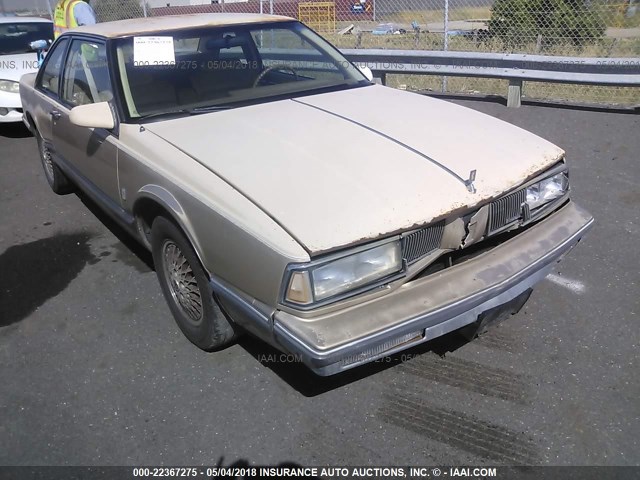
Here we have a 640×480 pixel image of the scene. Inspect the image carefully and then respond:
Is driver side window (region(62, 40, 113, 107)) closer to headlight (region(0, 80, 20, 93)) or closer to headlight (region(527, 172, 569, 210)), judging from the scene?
headlight (region(527, 172, 569, 210))

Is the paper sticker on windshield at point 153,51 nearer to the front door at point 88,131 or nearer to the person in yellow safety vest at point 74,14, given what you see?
the front door at point 88,131

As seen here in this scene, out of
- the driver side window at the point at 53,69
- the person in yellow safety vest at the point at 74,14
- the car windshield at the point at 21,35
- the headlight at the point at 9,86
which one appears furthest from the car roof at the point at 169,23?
the car windshield at the point at 21,35

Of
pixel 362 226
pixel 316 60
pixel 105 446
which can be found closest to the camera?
pixel 362 226

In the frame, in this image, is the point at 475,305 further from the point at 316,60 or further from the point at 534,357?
the point at 316,60

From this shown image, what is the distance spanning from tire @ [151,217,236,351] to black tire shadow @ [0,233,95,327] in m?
1.11

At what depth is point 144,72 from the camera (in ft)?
11.1

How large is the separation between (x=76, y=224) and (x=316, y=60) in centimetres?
255

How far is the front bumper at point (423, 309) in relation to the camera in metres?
2.13

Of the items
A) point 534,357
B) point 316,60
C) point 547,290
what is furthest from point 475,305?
point 316,60

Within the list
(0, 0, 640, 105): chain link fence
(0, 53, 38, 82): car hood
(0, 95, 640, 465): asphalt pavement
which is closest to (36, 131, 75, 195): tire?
(0, 95, 640, 465): asphalt pavement

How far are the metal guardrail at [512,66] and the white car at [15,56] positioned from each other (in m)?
4.79

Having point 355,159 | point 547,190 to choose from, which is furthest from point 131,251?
point 547,190

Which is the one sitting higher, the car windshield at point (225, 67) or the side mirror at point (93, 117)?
the car windshield at point (225, 67)

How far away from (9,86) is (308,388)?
22.4 ft
